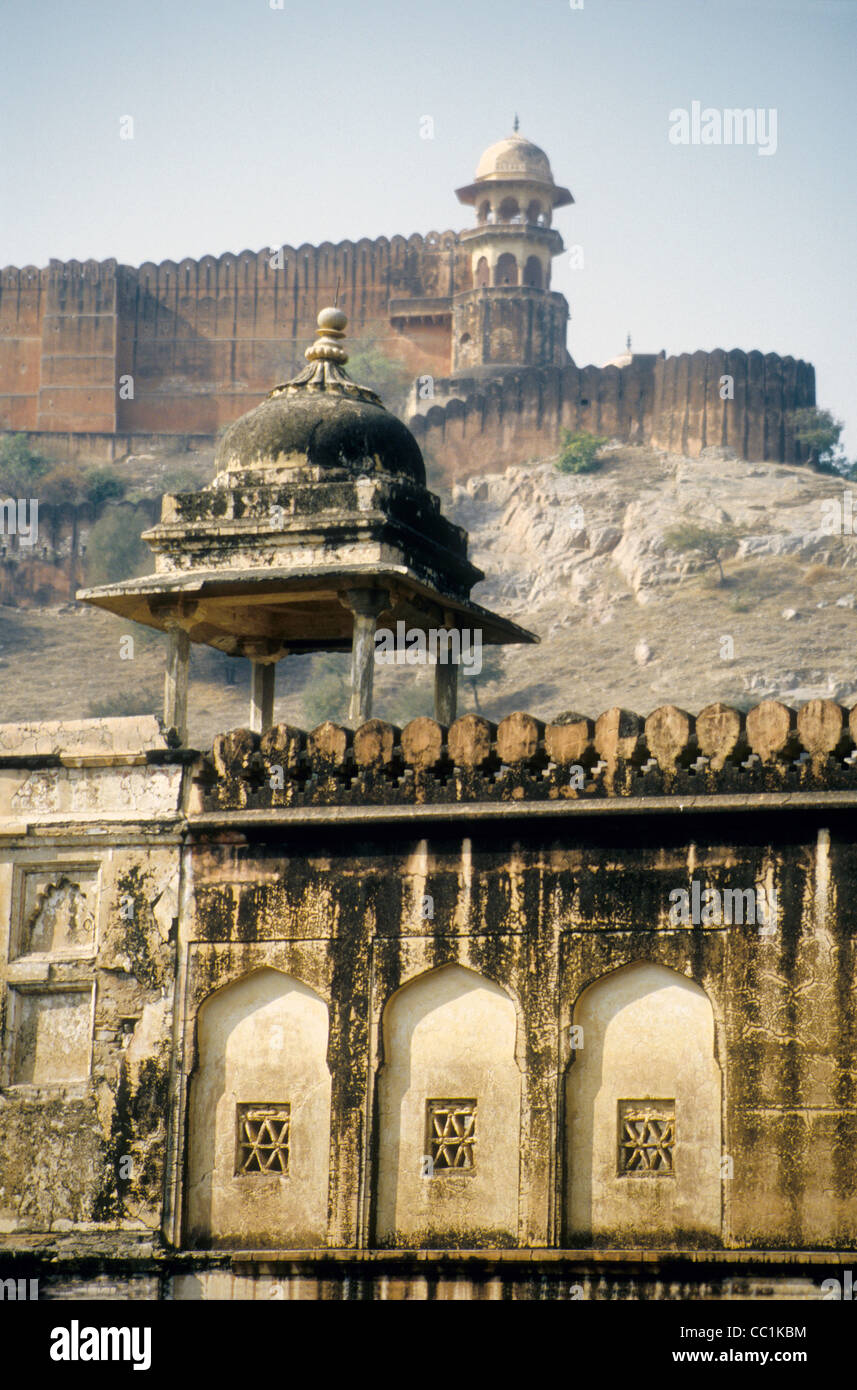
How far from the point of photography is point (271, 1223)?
387 inches

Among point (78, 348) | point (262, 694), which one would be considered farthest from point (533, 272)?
point (262, 694)

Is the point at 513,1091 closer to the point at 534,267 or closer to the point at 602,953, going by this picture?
the point at 602,953

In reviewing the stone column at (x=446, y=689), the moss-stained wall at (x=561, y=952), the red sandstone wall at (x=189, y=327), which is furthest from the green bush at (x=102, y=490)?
the moss-stained wall at (x=561, y=952)

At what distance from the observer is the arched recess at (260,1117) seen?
32.2ft

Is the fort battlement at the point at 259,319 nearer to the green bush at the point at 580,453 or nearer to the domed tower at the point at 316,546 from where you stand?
the green bush at the point at 580,453

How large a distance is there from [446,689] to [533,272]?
4024 cm

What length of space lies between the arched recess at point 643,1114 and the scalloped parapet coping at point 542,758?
3.06 feet

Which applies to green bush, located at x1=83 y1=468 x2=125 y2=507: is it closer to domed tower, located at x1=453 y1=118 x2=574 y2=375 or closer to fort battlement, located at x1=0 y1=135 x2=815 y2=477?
fort battlement, located at x1=0 y1=135 x2=815 y2=477

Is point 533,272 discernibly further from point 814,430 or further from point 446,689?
point 446,689

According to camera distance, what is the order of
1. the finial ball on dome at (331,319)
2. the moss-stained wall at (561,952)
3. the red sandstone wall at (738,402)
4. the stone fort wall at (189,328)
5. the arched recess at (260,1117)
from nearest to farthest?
the moss-stained wall at (561,952) → the arched recess at (260,1117) → the finial ball on dome at (331,319) → the red sandstone wall at (738,402) → the stone fort wall at (189,328)

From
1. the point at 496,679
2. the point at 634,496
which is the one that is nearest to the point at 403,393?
the point at 634,496

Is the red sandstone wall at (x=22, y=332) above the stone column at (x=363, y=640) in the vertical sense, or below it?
above

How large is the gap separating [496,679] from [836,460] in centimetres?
1076
